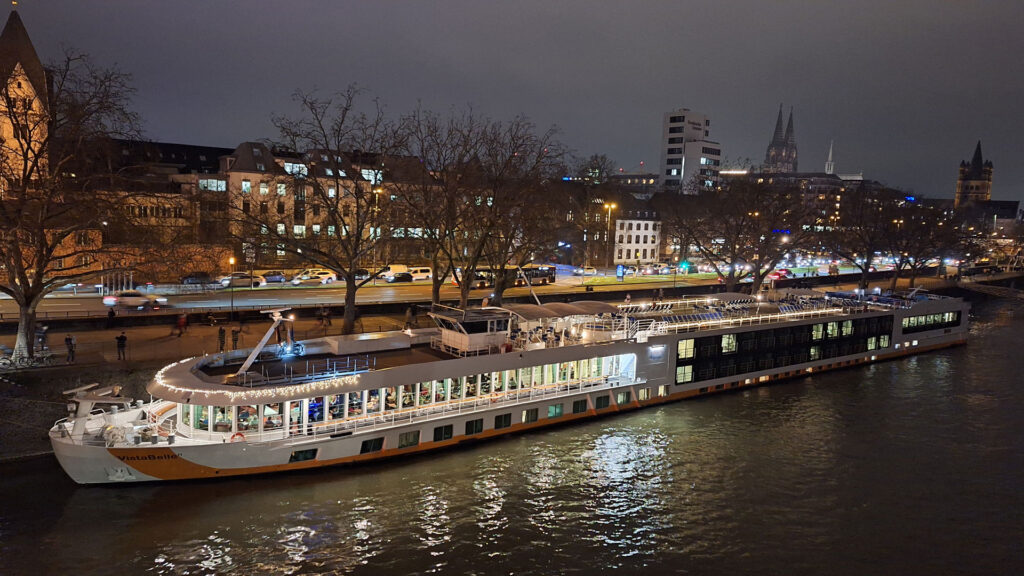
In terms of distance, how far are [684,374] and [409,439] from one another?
16513mm

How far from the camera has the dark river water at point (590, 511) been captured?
18.3 m

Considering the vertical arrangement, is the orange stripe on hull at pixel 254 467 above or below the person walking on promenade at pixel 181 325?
below

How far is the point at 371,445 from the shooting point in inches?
953

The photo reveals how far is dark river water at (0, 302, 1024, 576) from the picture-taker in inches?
722

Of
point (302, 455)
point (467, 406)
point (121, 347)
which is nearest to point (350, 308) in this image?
point (121, 347)

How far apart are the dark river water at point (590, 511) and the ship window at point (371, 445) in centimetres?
74

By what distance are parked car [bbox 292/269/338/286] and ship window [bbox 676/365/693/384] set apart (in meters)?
40.2

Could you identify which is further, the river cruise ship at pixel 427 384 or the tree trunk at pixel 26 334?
the tree trunk at pixel 26 334

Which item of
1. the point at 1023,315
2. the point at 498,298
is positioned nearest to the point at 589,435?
the point at 498,298

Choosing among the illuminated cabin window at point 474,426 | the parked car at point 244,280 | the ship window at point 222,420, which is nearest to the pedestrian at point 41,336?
the ship window at point 222,420

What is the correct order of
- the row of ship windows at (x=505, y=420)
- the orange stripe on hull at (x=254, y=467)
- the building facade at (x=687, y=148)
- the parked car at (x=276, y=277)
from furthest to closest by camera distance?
the building facade at (x=687, y=148)
the parked car at (x=276, y=277)
the row of ship windows at (x=505, y=420)
the orange stripe on hull at (x=254, y=467)

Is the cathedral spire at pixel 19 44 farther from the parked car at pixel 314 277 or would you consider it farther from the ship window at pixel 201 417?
the ship window at pixel 201 417

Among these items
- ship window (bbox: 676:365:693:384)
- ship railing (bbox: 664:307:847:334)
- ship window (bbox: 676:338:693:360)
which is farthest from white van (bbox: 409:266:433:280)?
ship window (bbox: 676:365:693:384)

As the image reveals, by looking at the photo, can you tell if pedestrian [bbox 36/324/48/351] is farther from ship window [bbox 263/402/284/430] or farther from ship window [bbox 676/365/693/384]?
ship window [bbox 676/365/693/384]
